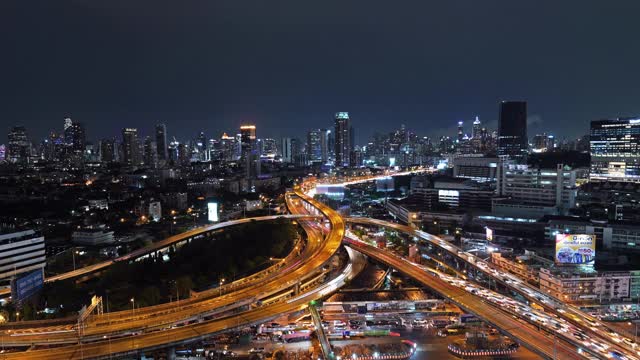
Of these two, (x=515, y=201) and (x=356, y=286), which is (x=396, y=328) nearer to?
(x=356, y=286)

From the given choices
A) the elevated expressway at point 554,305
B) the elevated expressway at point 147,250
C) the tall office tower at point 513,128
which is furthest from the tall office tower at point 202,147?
the elevated expressway at point 554,305

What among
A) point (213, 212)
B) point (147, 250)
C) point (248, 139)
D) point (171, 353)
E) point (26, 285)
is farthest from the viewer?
point (248, 139)

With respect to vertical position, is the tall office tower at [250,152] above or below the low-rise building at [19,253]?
above

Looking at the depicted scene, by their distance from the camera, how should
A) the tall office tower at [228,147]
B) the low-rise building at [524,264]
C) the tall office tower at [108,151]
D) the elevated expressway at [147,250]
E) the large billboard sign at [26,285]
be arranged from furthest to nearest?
1. the tall office tower at [228,147]
2. the tall office tower at [108,151]
3. the elevated expressway at [147,250]
4. the low-rise building at [524,264]
5. the large billboard sign at [26,285]

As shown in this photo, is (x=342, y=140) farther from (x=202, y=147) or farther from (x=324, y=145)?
(x=202, y=147)

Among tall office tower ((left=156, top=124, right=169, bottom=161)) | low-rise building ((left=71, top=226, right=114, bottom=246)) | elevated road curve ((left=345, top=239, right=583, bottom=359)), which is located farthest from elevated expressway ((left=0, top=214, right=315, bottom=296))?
tall office tower ((left=156, top=124, right=169, bottom=161))

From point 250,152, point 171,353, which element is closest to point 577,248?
point 171,353

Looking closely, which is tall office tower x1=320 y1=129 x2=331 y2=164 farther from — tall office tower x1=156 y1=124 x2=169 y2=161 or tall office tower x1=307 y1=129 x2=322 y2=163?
tall office tower x1=156 y1=124 x2=169 y2=161

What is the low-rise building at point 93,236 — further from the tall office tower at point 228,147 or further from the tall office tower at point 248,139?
the tall office tower at point 228,147
